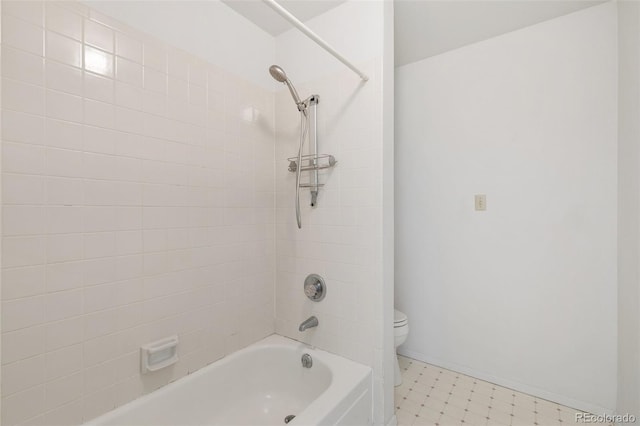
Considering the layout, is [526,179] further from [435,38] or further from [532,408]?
[532,408]

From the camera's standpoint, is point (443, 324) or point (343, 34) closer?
point (343, 34)

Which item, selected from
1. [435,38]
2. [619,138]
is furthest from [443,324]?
[435,38]

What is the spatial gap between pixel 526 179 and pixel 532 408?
1.36 meters

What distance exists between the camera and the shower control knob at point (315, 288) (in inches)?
64.9

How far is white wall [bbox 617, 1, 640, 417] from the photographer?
1360mm

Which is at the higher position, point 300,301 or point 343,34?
point 343,34

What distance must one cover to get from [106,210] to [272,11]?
55.0 inches

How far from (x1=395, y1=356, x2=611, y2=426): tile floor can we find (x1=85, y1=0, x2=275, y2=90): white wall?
2.15 meters

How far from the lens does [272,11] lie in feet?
5.54

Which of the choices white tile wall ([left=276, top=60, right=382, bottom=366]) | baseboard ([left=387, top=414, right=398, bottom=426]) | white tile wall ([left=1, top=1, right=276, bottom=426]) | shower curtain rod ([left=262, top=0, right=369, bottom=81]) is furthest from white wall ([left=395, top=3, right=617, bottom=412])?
white tile wall ([left=1, top=1, right=276, bottom=426])

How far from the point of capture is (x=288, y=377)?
1669 mm

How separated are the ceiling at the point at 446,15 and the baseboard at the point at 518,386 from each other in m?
2.27

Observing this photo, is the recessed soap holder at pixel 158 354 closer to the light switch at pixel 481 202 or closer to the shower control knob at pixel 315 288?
the shower control knob at pixel 315 288

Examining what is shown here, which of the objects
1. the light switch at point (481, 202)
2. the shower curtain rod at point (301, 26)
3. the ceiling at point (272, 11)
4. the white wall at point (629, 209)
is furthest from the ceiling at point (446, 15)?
the light switch at point (481, 202)
